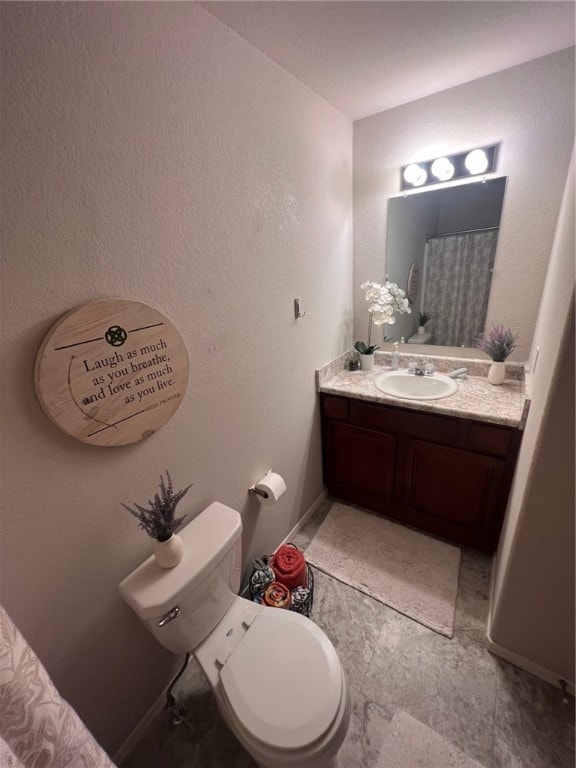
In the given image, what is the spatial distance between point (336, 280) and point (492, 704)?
1.98m

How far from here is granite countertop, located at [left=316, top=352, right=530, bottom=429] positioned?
4.48 ft

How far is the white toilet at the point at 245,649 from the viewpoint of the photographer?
31.3 inches

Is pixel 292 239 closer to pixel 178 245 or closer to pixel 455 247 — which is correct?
pixel 178 245

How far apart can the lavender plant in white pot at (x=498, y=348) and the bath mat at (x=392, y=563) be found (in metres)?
1.00

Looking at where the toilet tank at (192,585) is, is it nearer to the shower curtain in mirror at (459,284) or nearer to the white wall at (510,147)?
the shower curtain in mirror at (459,284)

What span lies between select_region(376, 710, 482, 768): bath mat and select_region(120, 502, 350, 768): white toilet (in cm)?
23

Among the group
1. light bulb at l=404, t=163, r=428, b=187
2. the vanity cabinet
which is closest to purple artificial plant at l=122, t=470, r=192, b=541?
the vanity cabinet

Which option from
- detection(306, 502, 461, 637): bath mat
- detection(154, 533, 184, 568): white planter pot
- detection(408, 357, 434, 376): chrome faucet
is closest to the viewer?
detection(154, 533, 184, 568): white planter pot

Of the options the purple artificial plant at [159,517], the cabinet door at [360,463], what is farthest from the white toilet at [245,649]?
the cabinet door at [360,463]

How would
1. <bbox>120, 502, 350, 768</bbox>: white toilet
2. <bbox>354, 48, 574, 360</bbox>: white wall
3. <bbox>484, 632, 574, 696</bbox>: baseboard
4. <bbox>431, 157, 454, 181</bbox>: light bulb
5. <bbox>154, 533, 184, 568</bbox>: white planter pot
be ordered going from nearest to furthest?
<bbox>120, 502, 350, 768</bbox>: white toilet < <bbox>154, 533, 184, 568</bbox>: white planter pot < <bbox>484, 632, 574, 696</bbox>: baseboard < <bbox>354, 48, 574, 360</bbox>: white wall < <bbox>431, 157, 454, 181</bbox>: light bulb

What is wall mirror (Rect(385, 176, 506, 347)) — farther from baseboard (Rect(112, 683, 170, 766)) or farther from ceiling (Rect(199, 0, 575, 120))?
baseboard (Rect(112, 683, 170, 766))

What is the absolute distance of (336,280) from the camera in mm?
1795

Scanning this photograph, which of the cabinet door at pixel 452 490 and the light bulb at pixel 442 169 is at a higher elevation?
the light bulb at pixel 442 169

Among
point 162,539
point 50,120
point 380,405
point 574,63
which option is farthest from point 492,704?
point 574,63
